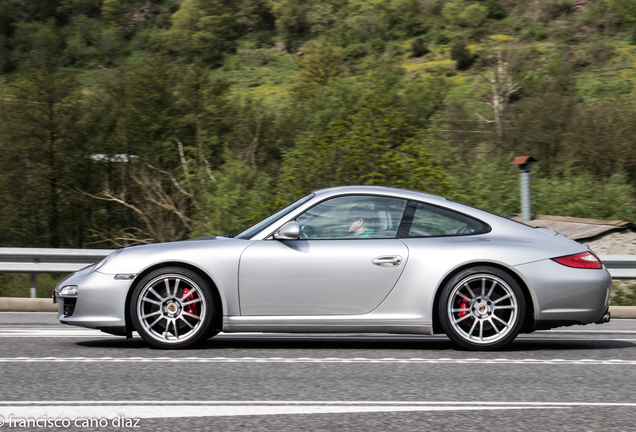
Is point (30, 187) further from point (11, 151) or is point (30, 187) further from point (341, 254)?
point (341, 254)

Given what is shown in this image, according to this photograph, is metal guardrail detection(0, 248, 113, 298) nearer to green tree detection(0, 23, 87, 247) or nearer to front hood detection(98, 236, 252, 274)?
front hood detection(98, 236, 252, 274)

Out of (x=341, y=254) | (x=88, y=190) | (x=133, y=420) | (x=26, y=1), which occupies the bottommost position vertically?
(x=133, y=420)

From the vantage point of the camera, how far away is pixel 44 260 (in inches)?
415

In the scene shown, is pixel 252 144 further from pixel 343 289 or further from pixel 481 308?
pixel 481 308

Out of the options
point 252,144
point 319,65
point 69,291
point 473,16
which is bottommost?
point 69,291

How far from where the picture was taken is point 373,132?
68.0ft

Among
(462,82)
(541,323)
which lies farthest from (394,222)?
(462,82)

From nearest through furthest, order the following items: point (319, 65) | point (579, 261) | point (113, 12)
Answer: point (579, 261) < point (319, 65) < point (113, 12)

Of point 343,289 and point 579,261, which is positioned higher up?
point 579,261

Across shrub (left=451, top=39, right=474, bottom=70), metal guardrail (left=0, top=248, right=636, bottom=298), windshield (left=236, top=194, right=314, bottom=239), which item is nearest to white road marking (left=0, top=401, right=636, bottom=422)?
windshield (left=236, top=194, right=314, bottom=239)

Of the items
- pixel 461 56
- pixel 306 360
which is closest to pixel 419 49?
pixel 461 56

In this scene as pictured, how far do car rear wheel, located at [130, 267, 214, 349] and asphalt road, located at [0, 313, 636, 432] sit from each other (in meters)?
0.14

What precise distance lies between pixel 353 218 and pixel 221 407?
2309mm

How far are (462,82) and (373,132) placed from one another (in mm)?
63929
